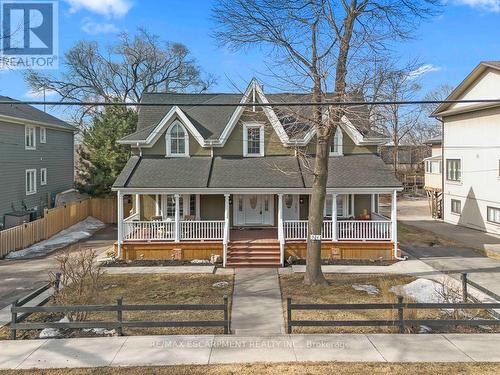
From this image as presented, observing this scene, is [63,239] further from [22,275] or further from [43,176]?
[43,176]

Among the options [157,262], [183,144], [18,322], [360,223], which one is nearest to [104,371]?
[18,322]

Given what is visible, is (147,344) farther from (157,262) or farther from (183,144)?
(183,144)

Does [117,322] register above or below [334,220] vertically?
below

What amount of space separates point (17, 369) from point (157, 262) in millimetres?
9846

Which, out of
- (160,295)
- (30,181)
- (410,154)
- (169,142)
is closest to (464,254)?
(160,295)

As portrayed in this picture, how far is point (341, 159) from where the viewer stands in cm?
2039

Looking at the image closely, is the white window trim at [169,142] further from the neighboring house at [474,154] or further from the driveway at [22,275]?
the neighboring house at [474,154]

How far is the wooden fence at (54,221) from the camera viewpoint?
62.2 feet

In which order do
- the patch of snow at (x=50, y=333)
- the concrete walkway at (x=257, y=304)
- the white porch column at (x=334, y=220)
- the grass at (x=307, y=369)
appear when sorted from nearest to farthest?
the grass at (x=307, y=369)
the patch of snow at (x=50, y=333)
the concrete walkway at (x=257, y=304)
the white porch column at (x=334, y=220)

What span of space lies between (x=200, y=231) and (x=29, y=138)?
16.7m

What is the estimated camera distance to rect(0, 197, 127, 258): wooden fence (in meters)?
19.0

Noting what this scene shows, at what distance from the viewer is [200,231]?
1797 cm

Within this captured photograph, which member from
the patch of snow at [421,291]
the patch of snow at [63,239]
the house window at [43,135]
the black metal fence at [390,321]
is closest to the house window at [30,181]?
the house window at [43,135]

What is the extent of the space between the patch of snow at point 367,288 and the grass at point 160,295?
4.11 meters
